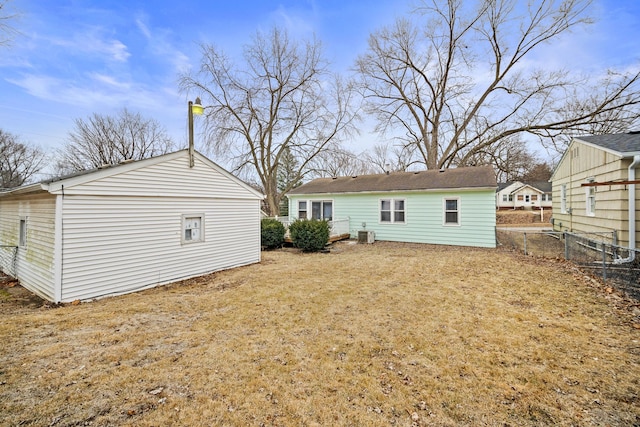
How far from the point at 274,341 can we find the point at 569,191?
14.3 meters

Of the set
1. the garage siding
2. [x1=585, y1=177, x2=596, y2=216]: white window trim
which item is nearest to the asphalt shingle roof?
[x1=585, y1=177, x2=596, y2=216]: white window trim

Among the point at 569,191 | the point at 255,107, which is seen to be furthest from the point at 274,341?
the point at 255,107

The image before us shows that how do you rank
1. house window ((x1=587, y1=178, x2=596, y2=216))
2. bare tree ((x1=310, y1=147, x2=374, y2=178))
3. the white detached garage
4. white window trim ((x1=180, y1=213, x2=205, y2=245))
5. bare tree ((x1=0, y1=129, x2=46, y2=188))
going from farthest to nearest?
bare tree ((x1=0, y1=129, x2=46, y2=188)) → bare tree ((x1=310, y1=147, x2=374, y2=178)) → house window ((x1=587, y1=178, x2=596, y2=216)) → white window trim ((x1=180, y1=213, x2=205, y2=245)) → the white detached garage

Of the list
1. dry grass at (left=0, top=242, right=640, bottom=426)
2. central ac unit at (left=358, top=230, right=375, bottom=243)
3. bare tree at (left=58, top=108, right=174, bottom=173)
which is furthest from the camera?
bare tree at (left=58, top=108, right=174, bottom=173)

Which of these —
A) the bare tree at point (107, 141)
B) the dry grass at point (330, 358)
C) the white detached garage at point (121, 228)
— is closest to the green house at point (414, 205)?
the dry grass at point (330, 358)

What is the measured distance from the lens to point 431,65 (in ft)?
72.8

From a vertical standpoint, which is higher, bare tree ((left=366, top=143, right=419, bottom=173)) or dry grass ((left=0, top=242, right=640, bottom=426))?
bare tree ((left=366, top=143, right=419, bottom=173))

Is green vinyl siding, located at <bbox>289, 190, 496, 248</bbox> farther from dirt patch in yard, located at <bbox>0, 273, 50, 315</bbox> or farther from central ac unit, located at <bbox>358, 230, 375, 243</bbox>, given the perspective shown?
dirt patch in yard, located at <bbox>0, 273, 50, 315</bbox>

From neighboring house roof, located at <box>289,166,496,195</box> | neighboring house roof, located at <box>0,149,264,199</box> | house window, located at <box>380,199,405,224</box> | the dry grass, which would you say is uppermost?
neighboring house roof, located at <box>289,166,496,195</box>

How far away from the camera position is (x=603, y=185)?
Result: 299 inches

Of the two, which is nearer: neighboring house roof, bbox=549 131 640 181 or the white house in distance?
neighboring house roof, bbox=549 131 640 181

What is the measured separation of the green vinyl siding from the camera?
37.9 ft

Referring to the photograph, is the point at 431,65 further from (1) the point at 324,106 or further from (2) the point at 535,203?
(2) the point at 535,203

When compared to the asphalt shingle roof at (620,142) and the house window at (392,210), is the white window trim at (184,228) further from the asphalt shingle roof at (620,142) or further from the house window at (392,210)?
the asphalt shingle roof at (620,142)
